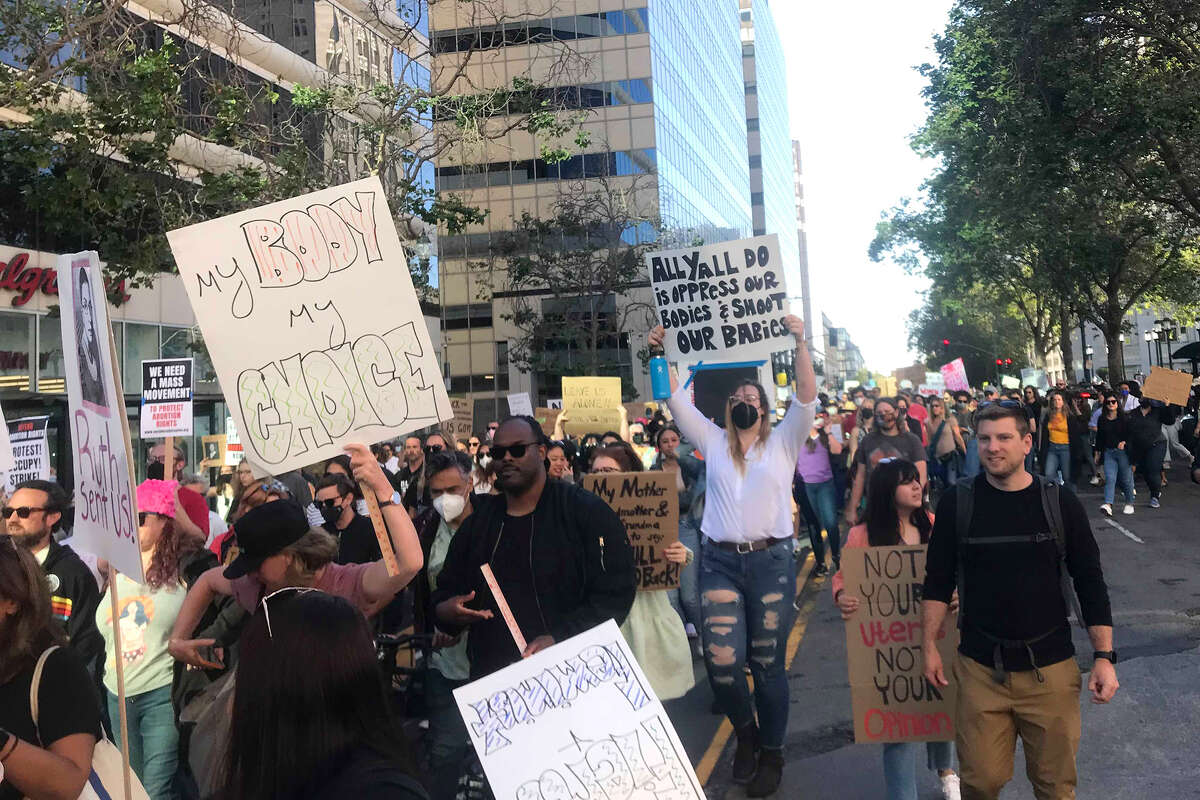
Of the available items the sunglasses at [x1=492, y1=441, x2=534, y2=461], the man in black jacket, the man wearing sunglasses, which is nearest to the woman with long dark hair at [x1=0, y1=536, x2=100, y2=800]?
the man wearing sunglasses

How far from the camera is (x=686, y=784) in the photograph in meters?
2.81

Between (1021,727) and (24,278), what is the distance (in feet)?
70.5

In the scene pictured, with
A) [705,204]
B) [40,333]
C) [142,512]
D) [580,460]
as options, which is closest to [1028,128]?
[580,460]

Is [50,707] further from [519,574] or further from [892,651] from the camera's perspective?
[892,651]

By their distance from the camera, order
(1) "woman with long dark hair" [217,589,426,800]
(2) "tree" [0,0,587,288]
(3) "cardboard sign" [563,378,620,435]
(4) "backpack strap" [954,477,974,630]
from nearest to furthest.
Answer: (1) "woman with long dark hair" [217,589,426,800] < (4) "backpack strap" [954,477,974,630] < (2) "tree" [0,0,587,288] < (3) "cardboard sign" [563,378,620,435]

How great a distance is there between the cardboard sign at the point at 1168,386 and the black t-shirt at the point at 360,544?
45.1ft

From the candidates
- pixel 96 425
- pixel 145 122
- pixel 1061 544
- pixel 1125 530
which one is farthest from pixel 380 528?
pixel 1125 530

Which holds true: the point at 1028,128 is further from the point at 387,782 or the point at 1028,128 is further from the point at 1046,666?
the point at 387,782

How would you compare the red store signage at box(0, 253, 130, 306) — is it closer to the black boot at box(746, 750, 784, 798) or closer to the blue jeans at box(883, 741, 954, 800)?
the black boot at box(746, 750, 784, 798)

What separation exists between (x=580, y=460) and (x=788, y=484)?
719cm

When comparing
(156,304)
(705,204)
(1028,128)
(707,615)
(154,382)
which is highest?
(705,204)

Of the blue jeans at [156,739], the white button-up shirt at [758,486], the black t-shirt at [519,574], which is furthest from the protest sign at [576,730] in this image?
the blue jeans at [156,739]

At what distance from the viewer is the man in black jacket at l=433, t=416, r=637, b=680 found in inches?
148

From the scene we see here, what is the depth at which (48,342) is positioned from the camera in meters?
21.7
